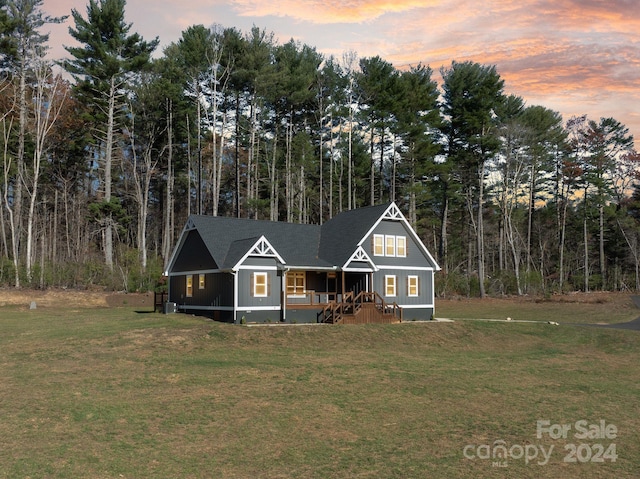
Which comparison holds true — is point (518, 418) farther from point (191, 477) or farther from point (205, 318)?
point (205, 318)

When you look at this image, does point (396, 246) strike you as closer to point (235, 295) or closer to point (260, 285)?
point (260, 285)

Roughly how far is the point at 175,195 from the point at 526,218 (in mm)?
51919

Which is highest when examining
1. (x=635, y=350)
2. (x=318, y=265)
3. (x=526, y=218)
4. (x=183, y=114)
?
(x=183, y=114)

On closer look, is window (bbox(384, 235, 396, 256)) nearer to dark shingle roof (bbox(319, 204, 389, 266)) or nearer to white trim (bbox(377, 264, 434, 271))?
white trim (bbox(377, 264, 434, 271))

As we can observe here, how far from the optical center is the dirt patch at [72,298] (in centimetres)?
4112

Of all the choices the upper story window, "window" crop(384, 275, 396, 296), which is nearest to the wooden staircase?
"window" crop(384, 275, 396, 296)

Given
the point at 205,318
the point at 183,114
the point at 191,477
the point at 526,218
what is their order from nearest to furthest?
the point at 191,477, the point at 205,318, the point at 183,114, the point at 526,218

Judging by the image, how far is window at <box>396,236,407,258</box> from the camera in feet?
Answer: 123

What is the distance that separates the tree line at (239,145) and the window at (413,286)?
1877 centimetres

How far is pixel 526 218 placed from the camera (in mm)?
84375

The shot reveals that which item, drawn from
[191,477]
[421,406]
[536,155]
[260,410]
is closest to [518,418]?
[421,406]

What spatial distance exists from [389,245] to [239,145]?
32.6m

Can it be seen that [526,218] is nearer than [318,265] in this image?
No

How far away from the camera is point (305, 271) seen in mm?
34906
